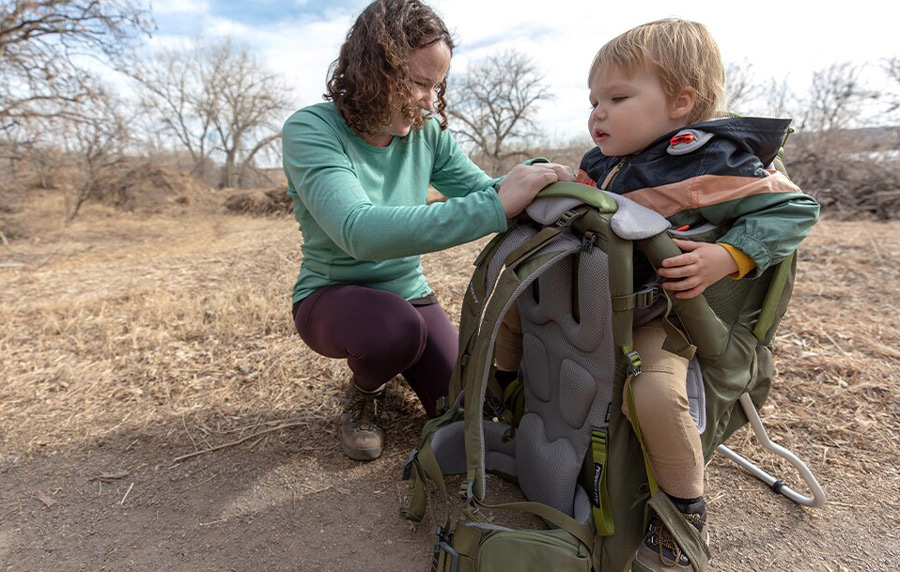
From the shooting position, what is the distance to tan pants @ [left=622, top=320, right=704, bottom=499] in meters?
1.41

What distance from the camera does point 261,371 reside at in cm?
302

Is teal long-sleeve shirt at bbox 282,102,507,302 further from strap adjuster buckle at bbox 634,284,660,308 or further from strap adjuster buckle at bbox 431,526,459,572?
strap adjuster buckle at bbox 431,526,459,572

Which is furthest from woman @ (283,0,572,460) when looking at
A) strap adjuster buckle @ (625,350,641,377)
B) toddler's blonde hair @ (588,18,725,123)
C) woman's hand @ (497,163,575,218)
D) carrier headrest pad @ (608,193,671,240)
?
strap adjuster buckle @ (625,350,641,377)

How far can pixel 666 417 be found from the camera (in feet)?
4.61

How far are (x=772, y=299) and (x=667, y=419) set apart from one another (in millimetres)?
510

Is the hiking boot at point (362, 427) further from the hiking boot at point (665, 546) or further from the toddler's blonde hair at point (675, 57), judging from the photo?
the toddler's blonde hair at point (675, 57)

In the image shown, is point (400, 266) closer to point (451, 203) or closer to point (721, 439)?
point (451, 203)

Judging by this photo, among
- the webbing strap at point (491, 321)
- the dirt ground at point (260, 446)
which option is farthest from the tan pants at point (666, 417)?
the dirt ground at point (260, 446)

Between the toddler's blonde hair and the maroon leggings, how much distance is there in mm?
1142

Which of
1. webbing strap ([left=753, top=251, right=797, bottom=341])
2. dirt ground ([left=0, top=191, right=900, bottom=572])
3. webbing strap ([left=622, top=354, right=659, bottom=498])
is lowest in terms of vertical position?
dirt ground ([left=0, top=191, right=900, bottom=572])

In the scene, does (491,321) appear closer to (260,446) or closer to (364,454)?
(364,454)

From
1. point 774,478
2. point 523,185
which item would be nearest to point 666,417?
point 523,185

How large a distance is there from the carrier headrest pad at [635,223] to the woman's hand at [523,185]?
8.9 inches

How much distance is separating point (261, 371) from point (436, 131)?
166 centimetres
